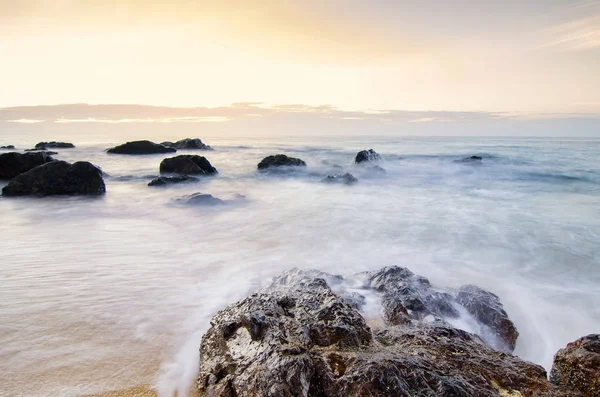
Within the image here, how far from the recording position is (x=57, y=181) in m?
11.9

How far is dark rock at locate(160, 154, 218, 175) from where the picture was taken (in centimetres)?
1748

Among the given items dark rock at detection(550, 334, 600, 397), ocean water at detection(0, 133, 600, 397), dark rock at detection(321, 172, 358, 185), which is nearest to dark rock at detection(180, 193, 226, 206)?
ocean water at detection(0, 133, 600, 397)

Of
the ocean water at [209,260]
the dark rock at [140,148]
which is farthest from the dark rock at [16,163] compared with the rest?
the dark rock at [140,148]

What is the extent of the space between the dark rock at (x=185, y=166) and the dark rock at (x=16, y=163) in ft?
17.0

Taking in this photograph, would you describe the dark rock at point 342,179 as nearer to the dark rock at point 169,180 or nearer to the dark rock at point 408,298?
the dark rock at point 169,180

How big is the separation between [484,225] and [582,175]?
43.7 feet

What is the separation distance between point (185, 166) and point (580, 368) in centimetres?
1722

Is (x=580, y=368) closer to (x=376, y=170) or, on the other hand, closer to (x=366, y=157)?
(x=376, y=170)

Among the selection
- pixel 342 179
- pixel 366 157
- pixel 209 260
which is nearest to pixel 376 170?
pixel 366 157

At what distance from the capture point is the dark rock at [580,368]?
2.34 metres

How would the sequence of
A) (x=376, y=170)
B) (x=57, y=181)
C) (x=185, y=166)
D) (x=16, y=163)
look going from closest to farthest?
(x=57, y=181) < (x=16, y=163) < (x=185, y=166) < (x=376, y=170)

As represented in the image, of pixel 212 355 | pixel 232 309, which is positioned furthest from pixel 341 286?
pixel 212 355

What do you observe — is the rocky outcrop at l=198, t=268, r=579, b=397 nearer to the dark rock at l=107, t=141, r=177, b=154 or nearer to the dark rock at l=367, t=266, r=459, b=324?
the dark rock at l=367, t=266, r=459, b=324

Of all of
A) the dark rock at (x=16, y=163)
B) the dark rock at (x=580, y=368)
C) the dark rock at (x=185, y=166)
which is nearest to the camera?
the dark rock at (x=580, y=368)
